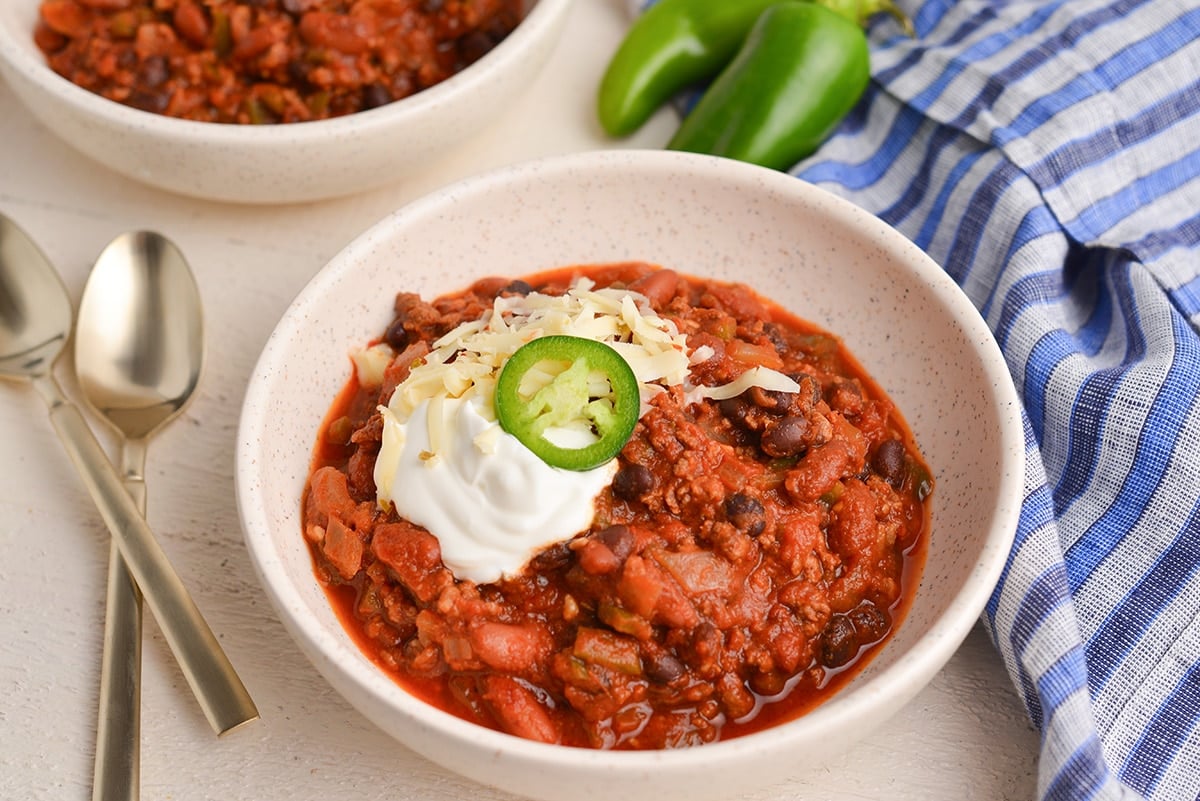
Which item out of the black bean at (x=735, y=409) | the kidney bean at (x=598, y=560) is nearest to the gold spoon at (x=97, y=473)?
the kidney bean at (x=598, y=560)

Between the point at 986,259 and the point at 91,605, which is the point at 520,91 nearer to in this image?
the point at 986,259

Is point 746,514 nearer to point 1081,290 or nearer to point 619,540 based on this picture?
point 619,540

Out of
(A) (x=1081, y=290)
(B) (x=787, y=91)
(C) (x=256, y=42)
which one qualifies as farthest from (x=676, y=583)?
(C) (x=256, y=42)

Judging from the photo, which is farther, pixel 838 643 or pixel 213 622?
pixel 213 622

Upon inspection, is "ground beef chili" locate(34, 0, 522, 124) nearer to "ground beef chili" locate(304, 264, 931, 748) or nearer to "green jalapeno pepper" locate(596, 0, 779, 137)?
"green jalapeno pepper" locate(596, 0, 779, 137)

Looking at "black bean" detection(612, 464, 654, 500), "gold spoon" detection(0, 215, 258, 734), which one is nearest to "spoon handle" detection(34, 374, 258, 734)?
"gold spoon" detection(0, 215, 258, 734)

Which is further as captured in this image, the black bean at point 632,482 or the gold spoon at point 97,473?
the gold spoon at point 97,473

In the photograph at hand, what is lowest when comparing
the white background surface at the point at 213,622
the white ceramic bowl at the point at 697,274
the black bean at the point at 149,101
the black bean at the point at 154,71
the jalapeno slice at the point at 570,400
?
the white background surface at the point at 213,622

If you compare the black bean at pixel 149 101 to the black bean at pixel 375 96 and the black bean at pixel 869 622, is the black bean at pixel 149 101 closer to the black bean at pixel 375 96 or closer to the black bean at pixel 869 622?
the black bean at pixel 375 96
